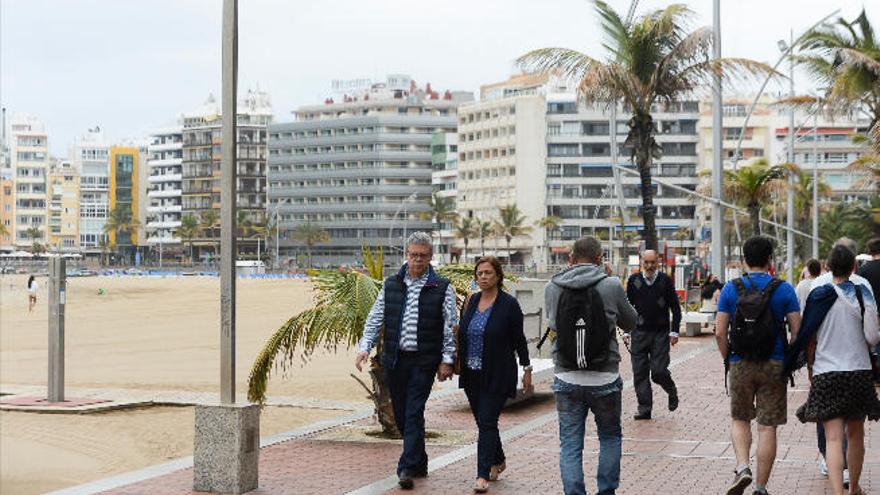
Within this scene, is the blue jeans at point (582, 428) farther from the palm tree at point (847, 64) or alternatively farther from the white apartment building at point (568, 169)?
the white apartment building at point (568, 169)

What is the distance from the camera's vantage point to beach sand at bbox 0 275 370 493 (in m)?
12.3

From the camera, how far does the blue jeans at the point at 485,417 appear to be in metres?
9.16

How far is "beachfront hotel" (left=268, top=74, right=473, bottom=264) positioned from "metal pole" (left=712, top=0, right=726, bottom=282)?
4966 inches

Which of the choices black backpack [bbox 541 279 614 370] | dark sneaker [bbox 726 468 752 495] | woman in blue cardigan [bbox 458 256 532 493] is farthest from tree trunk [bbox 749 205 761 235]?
black backpack [bbox 541 279 614 370]

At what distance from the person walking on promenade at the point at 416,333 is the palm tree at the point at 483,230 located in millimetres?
128033

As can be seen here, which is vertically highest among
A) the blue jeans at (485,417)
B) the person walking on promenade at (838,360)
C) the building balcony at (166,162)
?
the building balcony at (166,162)

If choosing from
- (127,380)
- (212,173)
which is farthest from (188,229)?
(127,380)

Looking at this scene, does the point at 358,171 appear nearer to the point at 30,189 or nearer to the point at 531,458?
the point at 30,189

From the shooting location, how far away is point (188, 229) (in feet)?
577

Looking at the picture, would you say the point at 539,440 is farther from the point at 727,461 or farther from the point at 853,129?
the point at 853,129

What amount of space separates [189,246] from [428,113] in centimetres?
3692

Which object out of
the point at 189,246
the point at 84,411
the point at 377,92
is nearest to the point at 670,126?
the point at 377,92

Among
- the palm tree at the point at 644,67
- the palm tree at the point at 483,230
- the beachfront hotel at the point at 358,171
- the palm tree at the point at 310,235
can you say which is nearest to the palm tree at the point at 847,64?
the palm tree at the point at 644,67

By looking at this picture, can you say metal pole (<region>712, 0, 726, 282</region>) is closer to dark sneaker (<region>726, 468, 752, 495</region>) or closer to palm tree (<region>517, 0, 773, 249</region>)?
palm tree (<region>517, 0, 773, 249</region>)
